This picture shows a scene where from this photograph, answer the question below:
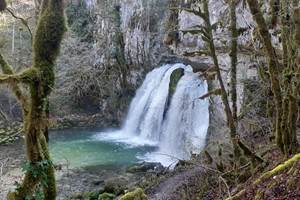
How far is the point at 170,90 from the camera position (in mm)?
22062

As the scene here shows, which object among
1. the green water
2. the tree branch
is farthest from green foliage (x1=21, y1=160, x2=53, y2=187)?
the green water

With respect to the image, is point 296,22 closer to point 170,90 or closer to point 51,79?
point 51,79

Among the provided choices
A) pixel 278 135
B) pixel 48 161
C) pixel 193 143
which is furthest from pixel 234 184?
pixel 193 143

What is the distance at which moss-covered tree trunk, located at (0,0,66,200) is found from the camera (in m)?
7.34

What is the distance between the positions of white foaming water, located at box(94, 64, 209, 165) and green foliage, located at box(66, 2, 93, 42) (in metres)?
7.09

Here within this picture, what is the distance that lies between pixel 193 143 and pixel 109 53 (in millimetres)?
10877

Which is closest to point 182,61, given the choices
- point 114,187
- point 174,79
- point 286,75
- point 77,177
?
point 174,79

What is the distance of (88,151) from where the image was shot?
67.5 ft

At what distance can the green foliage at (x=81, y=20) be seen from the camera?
1184 inches

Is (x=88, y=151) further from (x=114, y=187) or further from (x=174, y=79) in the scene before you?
(x=114, y=187)

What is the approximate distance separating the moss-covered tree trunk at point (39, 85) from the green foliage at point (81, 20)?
74.0 feet

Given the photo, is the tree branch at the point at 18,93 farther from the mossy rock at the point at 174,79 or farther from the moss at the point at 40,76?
the mossy rock at the point at 174,79

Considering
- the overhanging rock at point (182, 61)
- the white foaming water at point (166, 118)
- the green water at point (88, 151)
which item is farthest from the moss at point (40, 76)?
the overhanging rock at point (182, 61)

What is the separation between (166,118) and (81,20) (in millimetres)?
12559
